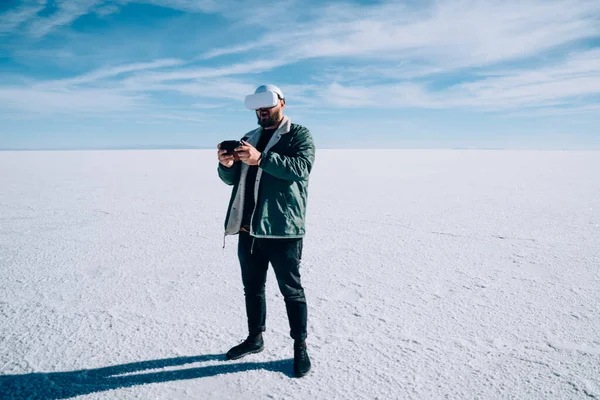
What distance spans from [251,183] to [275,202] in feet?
0.80

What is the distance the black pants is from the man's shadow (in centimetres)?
31

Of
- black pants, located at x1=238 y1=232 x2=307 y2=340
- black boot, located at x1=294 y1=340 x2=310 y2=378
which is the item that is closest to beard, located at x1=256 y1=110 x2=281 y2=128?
black pants, located at x1=238 y1=232 x2=307 y2=340

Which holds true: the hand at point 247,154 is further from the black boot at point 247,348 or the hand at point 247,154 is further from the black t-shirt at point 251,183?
the black boot at point 247,348

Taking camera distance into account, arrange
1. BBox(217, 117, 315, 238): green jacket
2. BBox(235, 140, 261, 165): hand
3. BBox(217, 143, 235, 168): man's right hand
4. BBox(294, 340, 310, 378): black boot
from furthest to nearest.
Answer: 1. BBox(294, 340, 310, 378): black boot
2. BBox(217, 117, 315, 238): green jacket
3. BBox(217, 143, 235, 168): man's right hand
4. BBox(235, 140, 261, 165): hand

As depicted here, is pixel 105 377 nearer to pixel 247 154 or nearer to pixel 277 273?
pixel 277 273

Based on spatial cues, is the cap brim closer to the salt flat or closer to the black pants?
the black pants

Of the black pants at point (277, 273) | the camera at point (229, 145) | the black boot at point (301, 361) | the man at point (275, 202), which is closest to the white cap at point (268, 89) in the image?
the man at point (275, 202)

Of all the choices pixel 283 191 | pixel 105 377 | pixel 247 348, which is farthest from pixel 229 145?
pixel 105 377

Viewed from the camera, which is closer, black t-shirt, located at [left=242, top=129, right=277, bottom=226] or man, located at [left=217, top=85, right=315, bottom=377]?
man, located at [left=217, top=85, right=315, bottom=377]

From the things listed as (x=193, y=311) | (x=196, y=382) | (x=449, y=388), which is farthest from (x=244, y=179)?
(x=449, y=388)

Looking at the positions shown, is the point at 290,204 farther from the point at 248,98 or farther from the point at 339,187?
the point at 339,187

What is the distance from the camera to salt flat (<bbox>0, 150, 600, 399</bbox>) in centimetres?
221

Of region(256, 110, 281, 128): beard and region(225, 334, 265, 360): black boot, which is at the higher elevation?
region(256, 110, 281, 128): beard

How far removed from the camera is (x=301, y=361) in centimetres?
226
